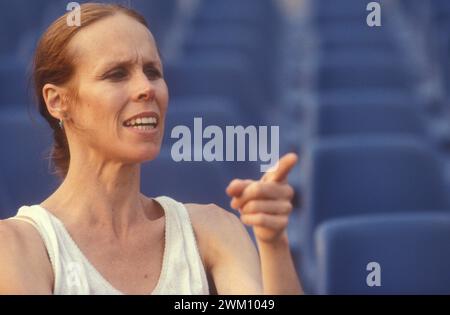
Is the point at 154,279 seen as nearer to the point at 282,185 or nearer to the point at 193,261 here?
the point at 193,261

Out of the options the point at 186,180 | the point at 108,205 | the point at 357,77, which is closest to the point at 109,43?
the point at 108,205

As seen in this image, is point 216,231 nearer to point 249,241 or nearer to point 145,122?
point 249,241

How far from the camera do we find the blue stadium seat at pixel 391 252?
172cm

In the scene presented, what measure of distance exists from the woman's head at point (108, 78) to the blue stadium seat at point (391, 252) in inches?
22.2

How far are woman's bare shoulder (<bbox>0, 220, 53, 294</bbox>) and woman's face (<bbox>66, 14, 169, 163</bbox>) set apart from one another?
0.46 feet

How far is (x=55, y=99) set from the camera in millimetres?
1284

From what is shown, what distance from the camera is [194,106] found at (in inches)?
90.7

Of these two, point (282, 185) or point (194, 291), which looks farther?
point (194, 291)

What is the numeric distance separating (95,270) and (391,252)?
2.12 ft

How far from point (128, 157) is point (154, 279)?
0.47 ft

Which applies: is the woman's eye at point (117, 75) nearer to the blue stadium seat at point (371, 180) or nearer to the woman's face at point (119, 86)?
the woman's face at point (119, 86)

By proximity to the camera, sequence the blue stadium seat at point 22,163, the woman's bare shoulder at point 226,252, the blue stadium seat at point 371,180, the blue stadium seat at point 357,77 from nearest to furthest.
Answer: the woman's bare shoulder at point 226,252
the blue stadium seat at point 22,163
the blue stadium seat at point 371,180
the blue stadium seat at point 357,77

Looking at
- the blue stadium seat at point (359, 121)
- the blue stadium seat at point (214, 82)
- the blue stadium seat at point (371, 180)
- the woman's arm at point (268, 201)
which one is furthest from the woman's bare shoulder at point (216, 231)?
the blue stadium seat at point (214, 82)
